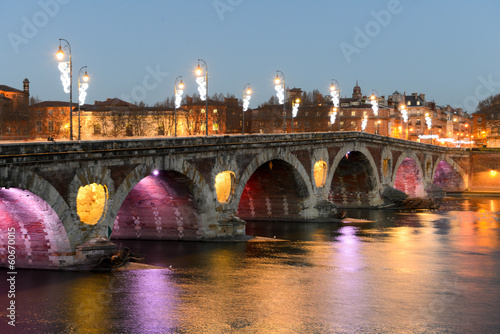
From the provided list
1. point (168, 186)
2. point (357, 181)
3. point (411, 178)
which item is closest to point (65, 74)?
point (168, 186)

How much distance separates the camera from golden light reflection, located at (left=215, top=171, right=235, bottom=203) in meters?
39.5

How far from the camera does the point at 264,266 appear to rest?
31312 mm

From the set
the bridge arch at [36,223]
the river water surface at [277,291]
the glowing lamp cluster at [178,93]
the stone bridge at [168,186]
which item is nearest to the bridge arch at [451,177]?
the stone bridge at [168,186]

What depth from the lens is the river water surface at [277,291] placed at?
21641mm

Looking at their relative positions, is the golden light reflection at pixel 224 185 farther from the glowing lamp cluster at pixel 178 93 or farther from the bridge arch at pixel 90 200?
the bridge arch at pixel 90 200

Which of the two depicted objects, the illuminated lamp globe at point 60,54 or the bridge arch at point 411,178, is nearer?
the illuminated lamp globe at point 60,54

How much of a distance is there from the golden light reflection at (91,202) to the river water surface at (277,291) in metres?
2.45

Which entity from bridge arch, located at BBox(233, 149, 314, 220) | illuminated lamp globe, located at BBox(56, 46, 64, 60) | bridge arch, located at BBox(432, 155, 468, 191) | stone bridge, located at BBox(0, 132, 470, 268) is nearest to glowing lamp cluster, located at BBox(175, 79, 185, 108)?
stone bridge, located at BBox(0, 132, 470, 268)

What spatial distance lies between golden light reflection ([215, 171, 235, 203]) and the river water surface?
3266 millimetres

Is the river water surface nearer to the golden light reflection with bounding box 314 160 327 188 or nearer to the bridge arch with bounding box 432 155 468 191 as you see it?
the golden light reflection with bounding box 314 160 327 188

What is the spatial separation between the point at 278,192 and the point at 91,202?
2409 cm

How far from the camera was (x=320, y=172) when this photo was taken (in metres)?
54.0

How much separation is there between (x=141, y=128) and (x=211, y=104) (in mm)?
24015

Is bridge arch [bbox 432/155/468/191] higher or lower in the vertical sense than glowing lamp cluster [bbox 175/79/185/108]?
lower
